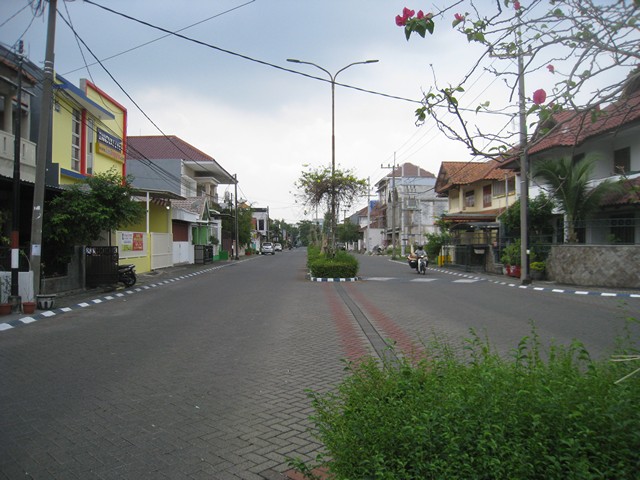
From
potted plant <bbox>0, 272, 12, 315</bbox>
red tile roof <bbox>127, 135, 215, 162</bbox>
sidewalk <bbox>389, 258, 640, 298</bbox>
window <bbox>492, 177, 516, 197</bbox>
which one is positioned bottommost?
sidewalk <bbox>389, 258, 640, 298</bbox>

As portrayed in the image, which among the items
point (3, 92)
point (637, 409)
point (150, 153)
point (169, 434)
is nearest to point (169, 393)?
point (169, 434)

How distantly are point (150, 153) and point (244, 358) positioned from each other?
41.1m

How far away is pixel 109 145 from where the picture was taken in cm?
2380

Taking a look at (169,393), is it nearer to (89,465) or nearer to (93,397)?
(93,397)

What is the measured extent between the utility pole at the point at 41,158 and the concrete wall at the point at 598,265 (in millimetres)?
17304

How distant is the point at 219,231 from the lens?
49.2 metres

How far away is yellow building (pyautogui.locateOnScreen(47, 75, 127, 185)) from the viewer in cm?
1920

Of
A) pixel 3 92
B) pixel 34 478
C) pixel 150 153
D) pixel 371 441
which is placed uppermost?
pixel 150 153

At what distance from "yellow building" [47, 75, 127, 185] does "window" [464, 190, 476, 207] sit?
2404 centimetres

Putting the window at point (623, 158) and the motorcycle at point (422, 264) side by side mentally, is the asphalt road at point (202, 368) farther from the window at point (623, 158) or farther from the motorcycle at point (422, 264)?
the motorcycle at point (422, 264)

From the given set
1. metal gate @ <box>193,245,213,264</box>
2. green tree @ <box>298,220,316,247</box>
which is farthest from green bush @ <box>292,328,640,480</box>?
green tree @ <box>298,220,316,247</box>

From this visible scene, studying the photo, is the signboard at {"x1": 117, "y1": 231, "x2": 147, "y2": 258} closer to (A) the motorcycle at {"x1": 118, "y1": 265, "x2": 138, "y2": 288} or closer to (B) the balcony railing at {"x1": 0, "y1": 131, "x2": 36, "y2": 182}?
(A) the motorcycle at {"x1": 118, "y1": 265, "x2": 138, "y2": 288}

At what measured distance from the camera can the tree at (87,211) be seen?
560 inches

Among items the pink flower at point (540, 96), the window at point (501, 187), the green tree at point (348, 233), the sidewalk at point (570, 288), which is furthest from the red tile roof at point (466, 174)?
the green tree at point (348, 233)
